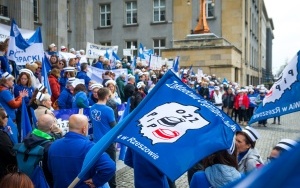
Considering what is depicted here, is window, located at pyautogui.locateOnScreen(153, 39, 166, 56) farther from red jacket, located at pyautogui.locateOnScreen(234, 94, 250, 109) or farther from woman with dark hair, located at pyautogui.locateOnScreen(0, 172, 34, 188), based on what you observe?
woman with dark hair, located at pyautogui.locateOnScreen(0, 172, 34, 188)

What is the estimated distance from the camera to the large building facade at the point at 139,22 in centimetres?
2289

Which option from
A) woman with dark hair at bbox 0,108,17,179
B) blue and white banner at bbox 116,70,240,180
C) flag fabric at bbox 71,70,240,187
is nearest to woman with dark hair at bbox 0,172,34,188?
flag fabric at bbox 71,70,240,187

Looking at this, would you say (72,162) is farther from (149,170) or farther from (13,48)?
(13,48)

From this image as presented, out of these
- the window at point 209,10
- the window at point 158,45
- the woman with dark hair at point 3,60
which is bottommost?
the woman with dark hair at point 3,60

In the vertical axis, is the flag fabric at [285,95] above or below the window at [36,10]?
below

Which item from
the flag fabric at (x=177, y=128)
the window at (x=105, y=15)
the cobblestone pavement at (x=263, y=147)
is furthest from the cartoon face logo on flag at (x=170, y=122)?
the window at (x=105, y=15)

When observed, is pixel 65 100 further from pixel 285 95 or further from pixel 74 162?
pixel 285 95

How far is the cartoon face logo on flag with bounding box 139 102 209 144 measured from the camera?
3.03 metres

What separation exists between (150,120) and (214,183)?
71cm

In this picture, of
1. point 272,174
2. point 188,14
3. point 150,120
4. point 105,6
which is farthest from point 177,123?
point 105,6

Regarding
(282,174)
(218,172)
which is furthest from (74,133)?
(282,174)

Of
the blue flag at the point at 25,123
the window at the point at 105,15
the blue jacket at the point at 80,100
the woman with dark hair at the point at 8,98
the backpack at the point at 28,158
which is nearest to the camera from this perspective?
the backpack at the point at 28,158

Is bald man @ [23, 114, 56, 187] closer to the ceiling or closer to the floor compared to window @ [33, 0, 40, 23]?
closer to the floor

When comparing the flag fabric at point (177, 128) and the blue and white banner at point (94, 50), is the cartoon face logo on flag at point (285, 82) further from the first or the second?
the blue and white banner at point (94, 50)
